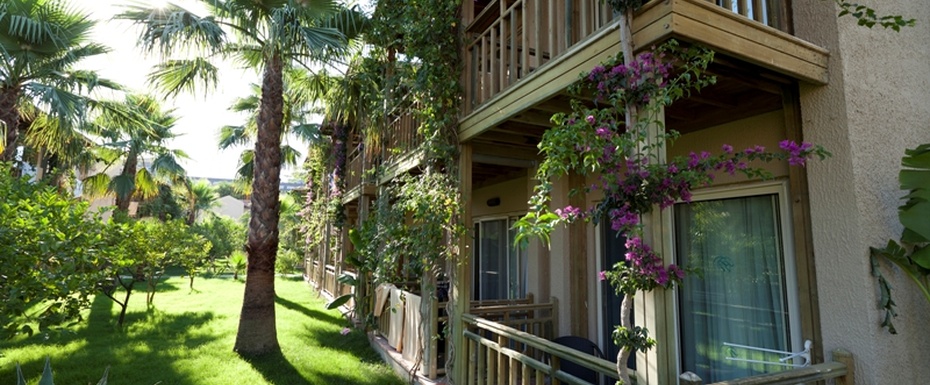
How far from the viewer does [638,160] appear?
2443mm

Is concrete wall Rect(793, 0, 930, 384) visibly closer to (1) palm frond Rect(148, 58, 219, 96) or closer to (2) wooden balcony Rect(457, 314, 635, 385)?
(2) wooden balcony Rect(457, 314, 635, 385)

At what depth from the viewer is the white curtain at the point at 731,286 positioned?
3.49 meters

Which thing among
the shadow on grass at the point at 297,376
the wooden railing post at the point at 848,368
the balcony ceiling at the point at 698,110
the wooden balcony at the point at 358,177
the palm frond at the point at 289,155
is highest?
the palm frond at the point at 289,155

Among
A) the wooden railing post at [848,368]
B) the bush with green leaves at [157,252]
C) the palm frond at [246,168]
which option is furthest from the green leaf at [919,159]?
the palm frond at [246,168]

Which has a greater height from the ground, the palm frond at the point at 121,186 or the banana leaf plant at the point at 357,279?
the palm frond at the point at 121,186

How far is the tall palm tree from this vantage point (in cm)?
680

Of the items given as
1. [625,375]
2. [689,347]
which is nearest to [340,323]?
[689,347]

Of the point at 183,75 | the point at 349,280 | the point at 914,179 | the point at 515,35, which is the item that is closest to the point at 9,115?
the point at 183,75

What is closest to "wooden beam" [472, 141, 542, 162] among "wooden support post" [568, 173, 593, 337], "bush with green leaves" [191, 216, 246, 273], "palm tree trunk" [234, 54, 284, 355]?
"wooden support post" [568, 173, 593, 337]

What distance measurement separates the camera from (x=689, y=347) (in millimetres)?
4105

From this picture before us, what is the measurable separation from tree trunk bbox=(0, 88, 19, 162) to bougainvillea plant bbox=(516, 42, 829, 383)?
10.2 metres

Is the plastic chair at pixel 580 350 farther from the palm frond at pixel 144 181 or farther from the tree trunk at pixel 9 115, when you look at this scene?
the palm frond at pixel 144 181

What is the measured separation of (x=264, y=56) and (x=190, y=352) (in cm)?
519

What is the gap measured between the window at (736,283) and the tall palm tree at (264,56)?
5903 millimetres
